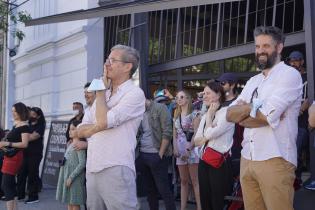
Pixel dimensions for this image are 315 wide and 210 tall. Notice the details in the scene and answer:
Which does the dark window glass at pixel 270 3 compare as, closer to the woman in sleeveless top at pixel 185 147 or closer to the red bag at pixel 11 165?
the woman in sleeveless top at pixel 185 147

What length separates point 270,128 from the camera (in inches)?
145

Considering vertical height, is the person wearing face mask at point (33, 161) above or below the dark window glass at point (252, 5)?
below

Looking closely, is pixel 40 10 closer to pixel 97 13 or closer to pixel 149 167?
pixel 97 13

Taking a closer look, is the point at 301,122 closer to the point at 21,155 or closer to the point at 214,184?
the point at 214,184

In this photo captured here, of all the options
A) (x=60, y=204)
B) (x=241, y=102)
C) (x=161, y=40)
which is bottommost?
A: (x=60, y=204)

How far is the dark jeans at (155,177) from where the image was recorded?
6.54 metres

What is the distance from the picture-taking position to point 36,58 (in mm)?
13492

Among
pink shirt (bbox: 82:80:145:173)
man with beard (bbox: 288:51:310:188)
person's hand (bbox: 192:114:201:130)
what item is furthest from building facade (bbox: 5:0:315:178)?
pink shirt (bbox: 82:80:145:173)

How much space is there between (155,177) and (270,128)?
3.13 metres

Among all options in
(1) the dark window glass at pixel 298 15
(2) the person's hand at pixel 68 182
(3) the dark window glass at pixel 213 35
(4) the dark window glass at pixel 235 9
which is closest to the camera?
(2) the person's hand at pixel 68 182

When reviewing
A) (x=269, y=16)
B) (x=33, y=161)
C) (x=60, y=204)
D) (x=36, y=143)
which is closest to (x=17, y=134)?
(x=36, y=143)

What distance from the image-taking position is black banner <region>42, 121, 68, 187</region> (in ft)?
34.1

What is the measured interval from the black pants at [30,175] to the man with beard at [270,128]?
579cm

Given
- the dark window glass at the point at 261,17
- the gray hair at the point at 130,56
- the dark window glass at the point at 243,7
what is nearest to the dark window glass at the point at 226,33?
the dark window glass at the point at 243,7
